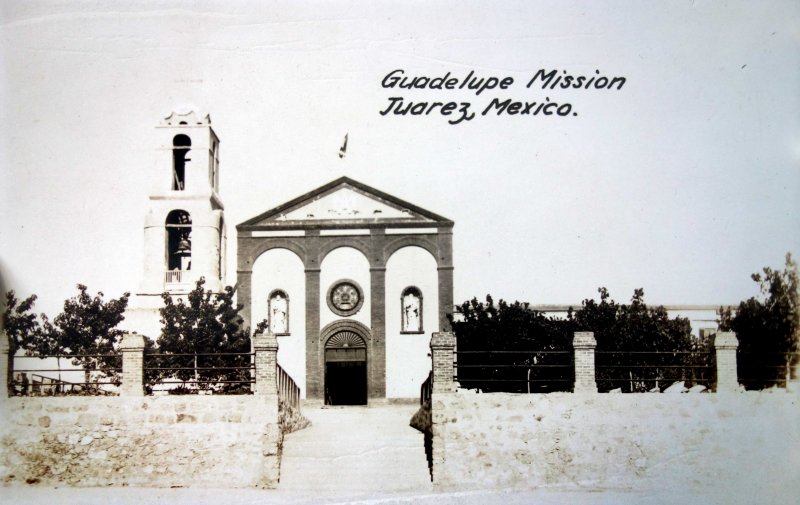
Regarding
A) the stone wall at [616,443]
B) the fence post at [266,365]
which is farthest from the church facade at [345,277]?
the stone wall at [616,443]

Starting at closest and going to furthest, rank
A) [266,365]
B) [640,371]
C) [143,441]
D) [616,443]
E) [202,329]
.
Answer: [616,443] < [143,441] < [266,365] < [640,371] < [202,329]

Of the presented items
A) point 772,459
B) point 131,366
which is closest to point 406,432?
point 131,366

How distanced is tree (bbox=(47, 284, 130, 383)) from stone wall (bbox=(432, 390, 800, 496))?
9320 millimetres

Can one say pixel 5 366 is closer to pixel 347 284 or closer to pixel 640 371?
pixel 347 284

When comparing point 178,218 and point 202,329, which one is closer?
point 202,329

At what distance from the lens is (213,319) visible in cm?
2164

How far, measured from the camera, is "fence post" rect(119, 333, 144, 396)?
49.9 ft

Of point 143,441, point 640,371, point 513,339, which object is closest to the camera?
point 143,441

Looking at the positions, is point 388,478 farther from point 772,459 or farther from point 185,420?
point 772,459

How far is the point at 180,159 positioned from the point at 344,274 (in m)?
5.63

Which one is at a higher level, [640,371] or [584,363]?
[584,363]

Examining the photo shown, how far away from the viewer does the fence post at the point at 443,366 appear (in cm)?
1499

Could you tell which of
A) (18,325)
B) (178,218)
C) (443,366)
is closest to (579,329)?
(443,366)

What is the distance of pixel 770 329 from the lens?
63.3 ft
